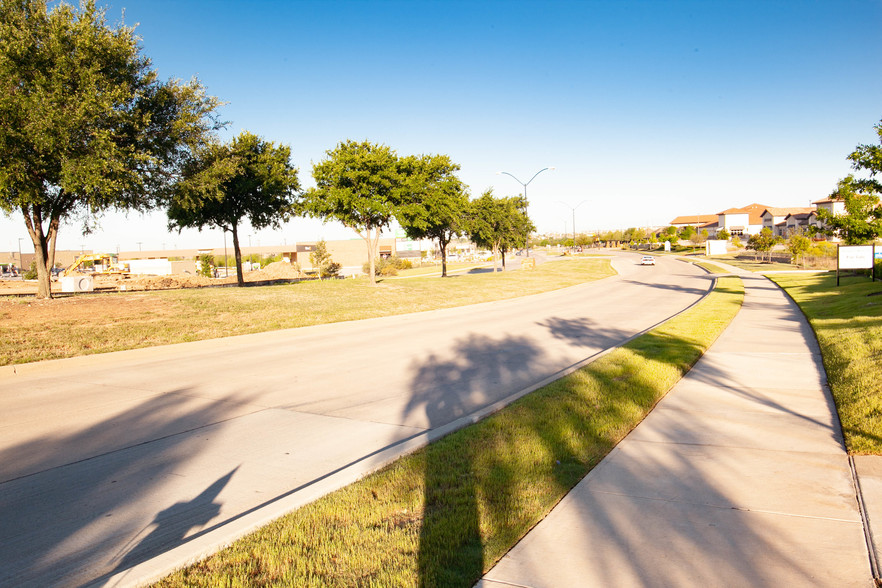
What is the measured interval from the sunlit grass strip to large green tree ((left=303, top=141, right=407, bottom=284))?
22.3 m

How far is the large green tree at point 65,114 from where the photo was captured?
15.2m

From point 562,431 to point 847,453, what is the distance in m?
2.74

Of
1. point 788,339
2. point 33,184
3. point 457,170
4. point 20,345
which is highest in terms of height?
point 457,170

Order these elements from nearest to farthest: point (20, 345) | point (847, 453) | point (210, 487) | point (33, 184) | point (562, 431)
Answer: point (210, 487) < point (847, 453) < point (562, 431) < point (20, 345) < point (33, 184)

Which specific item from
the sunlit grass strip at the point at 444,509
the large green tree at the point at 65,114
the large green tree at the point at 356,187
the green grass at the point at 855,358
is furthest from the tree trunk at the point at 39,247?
the green grass at the point at 855,358

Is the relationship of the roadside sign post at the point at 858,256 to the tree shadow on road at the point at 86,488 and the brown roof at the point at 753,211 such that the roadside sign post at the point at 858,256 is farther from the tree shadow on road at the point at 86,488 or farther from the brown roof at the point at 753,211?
the brown roof at the point at 753,211

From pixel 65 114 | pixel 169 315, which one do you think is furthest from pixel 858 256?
pixel 65 114

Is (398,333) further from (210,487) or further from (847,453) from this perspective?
(847,453)

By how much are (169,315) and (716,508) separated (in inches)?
Result: 628

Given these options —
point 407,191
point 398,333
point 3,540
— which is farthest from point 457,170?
point 3,540

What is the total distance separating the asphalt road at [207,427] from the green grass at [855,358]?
3.99 m

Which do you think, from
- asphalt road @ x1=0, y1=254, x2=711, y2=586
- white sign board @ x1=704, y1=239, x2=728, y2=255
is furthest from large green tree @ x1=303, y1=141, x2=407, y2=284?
white sign board @ x1=704, y1=239, x2=728, y2=255

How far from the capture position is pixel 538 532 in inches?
147

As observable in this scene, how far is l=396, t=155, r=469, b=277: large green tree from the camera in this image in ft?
97.3
